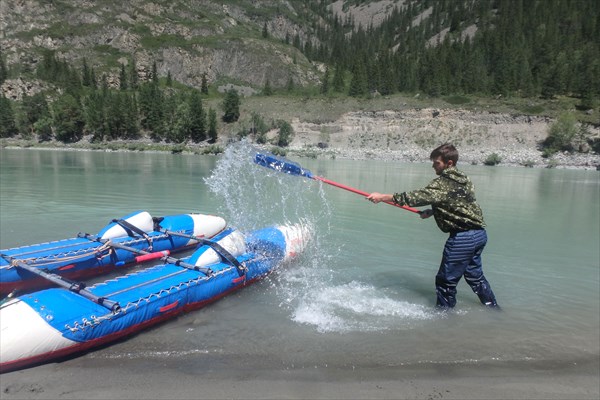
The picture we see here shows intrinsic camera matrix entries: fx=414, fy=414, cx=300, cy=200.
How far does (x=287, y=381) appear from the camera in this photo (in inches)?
196

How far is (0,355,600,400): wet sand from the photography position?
4656 mm

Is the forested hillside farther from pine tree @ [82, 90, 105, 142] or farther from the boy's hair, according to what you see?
the boy's hair

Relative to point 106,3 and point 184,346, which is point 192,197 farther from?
point 106,3

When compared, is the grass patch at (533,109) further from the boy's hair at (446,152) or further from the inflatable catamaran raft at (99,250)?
the boy's hair at (446,152)

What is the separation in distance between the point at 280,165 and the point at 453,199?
3.59 m

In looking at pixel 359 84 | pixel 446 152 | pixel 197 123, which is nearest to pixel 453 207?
pixel 446 152

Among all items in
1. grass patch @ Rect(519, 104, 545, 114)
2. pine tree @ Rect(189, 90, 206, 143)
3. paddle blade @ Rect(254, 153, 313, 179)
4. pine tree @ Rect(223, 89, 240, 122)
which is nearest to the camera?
paddle blade @ Rect(254, 153, 313, 179)

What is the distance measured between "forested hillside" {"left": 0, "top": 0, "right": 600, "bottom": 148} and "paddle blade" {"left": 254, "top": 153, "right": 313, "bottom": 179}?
62.0m

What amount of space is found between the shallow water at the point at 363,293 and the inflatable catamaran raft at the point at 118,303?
0.27 metres

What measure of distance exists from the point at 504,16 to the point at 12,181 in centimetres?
15756

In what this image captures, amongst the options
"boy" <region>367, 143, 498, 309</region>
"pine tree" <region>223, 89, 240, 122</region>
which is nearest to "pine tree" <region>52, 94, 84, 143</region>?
"pine tree" <region>223, 89, 240, 122</region>

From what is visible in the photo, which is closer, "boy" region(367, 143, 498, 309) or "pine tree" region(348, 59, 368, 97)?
"boy" region(367, 143, 498, 309)

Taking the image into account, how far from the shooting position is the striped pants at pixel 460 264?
6414 mm

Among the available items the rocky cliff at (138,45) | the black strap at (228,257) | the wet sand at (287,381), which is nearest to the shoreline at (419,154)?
the black strap at (228,257)
